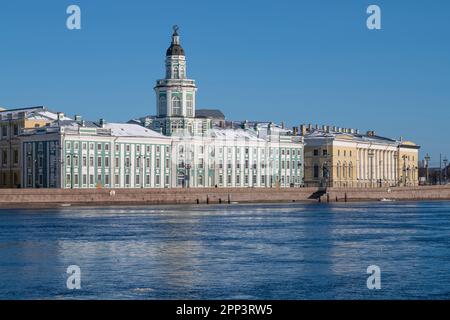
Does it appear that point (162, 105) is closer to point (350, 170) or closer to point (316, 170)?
point (316, 170)

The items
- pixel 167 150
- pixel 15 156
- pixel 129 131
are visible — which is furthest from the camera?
pixel 167 150

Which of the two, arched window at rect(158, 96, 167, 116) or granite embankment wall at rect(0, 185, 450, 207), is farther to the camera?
arched window at rect(158, 96, 167, 116)

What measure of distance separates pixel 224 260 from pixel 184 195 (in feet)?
171

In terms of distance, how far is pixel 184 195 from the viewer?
81.2 metres

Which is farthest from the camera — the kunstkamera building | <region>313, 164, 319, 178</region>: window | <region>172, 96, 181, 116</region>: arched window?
<region>313, 164, 319, 178</region>: window

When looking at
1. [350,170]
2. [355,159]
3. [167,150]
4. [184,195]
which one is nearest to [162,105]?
[167,150]

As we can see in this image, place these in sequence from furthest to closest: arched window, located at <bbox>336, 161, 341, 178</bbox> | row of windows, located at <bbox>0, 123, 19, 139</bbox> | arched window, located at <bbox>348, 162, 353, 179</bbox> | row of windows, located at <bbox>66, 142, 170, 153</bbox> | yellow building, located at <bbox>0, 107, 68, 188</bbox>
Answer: arched window, located at <bbox>348, 162, 353, 179</bbox> < arched window, located at <bbox>336, 161, 341, 178</bbox> < row of windows, located at <bbox>0, 123, 19, 139</bbox> < yellow building, located at <bbox>0, 107, 68, 188</bbox> < row of windows, located at <bbox>66, 142, 170, 153</bbox>

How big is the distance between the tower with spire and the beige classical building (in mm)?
16259

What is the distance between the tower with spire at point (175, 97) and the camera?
306 ft

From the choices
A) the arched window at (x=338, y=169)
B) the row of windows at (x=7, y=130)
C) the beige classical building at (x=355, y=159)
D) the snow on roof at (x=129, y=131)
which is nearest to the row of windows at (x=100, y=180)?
the snow on roof at (x=129, y=131)

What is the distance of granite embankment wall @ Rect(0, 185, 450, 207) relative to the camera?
71688 mm

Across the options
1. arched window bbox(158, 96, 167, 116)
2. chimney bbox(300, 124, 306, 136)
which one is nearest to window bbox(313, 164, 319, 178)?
chimney bbox(300, 124, 306, 136)

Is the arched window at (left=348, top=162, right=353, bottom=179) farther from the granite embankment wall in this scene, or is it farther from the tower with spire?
the tower with spire
